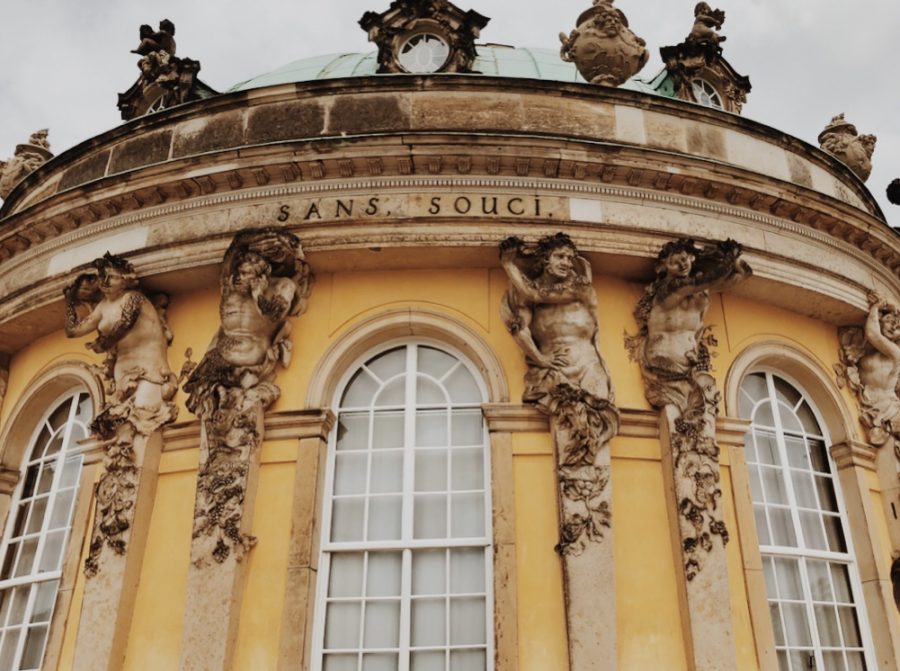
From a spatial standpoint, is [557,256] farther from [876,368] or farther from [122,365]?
[122,365]

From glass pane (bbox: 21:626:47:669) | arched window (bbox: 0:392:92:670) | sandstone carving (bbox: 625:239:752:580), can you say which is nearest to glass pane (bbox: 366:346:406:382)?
sandstone carving (bbox: 625:239:752:580)

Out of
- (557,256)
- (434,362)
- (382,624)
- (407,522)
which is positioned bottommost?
(382,624)

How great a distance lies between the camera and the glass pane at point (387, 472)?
865cm

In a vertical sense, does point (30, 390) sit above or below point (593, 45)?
below

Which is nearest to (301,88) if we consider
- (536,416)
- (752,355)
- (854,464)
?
(536,416)

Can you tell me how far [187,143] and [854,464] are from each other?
8.96 metres

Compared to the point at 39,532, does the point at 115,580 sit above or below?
below

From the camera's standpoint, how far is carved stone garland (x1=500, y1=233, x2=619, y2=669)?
7.64 metres

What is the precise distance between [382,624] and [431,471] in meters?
1.58

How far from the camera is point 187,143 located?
10414 mm

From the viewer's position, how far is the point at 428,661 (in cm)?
785

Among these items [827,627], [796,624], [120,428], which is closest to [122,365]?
[120,428]

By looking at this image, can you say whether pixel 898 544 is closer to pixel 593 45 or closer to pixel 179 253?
pixel 593 45

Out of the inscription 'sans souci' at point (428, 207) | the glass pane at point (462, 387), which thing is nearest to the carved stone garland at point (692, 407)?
the inscription 'sans souci' at point (428, 207)
